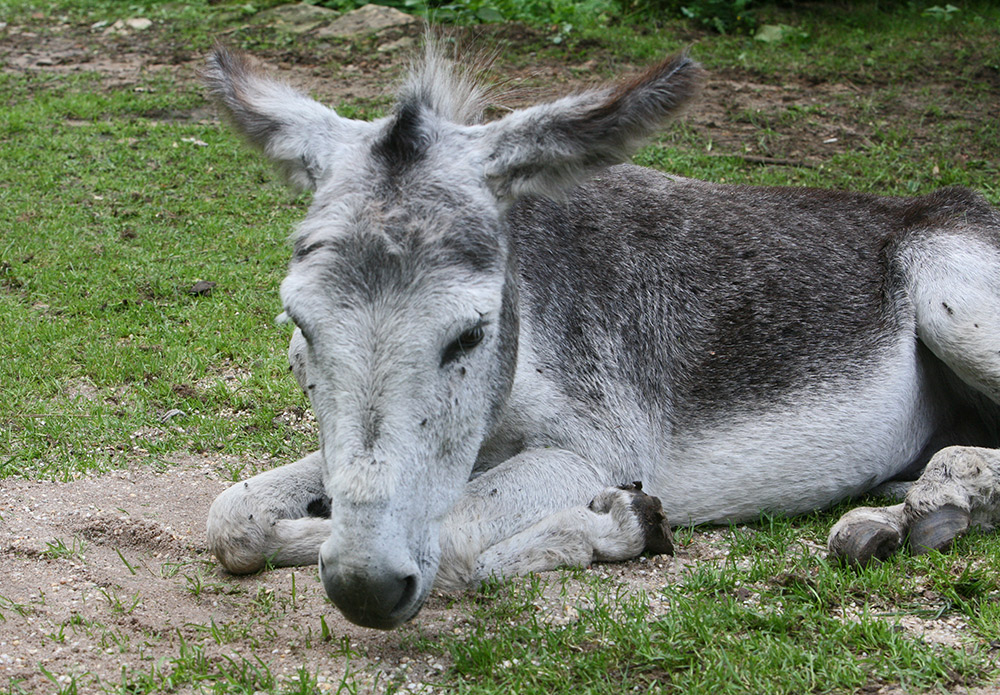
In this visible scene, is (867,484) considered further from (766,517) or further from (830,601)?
(830,601)

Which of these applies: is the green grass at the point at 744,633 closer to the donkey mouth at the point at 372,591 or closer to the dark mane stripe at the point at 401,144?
the donkey mouth at the point at 372,591

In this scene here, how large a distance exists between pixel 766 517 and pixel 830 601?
934 mm

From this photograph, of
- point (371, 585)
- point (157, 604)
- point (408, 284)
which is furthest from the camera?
point (157, 604)

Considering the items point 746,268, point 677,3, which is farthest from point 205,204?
point 677,3

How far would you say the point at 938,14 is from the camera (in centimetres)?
1334

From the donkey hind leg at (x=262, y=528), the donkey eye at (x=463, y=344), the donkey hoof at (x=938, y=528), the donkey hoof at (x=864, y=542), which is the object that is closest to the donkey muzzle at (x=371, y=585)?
the donkey eye at (x=463, y=344)

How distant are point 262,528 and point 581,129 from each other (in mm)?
1932

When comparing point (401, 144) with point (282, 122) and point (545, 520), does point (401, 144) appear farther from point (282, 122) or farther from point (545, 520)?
point (545, 520)

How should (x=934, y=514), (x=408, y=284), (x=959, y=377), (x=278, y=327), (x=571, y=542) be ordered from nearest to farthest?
1. (x=408, y=284)
2. (x=571, y=542)
3. (x=934, y=514)
4. (x=959, y=377)
5. (x=278, y=327)

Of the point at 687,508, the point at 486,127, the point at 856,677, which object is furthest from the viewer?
the point at 687,508

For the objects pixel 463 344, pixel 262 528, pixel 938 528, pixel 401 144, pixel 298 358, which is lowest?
pixel 938 528

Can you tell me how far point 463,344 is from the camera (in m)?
3.23

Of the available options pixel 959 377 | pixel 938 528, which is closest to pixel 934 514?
pixel 938 528

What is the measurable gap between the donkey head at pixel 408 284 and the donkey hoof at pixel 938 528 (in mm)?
1797
